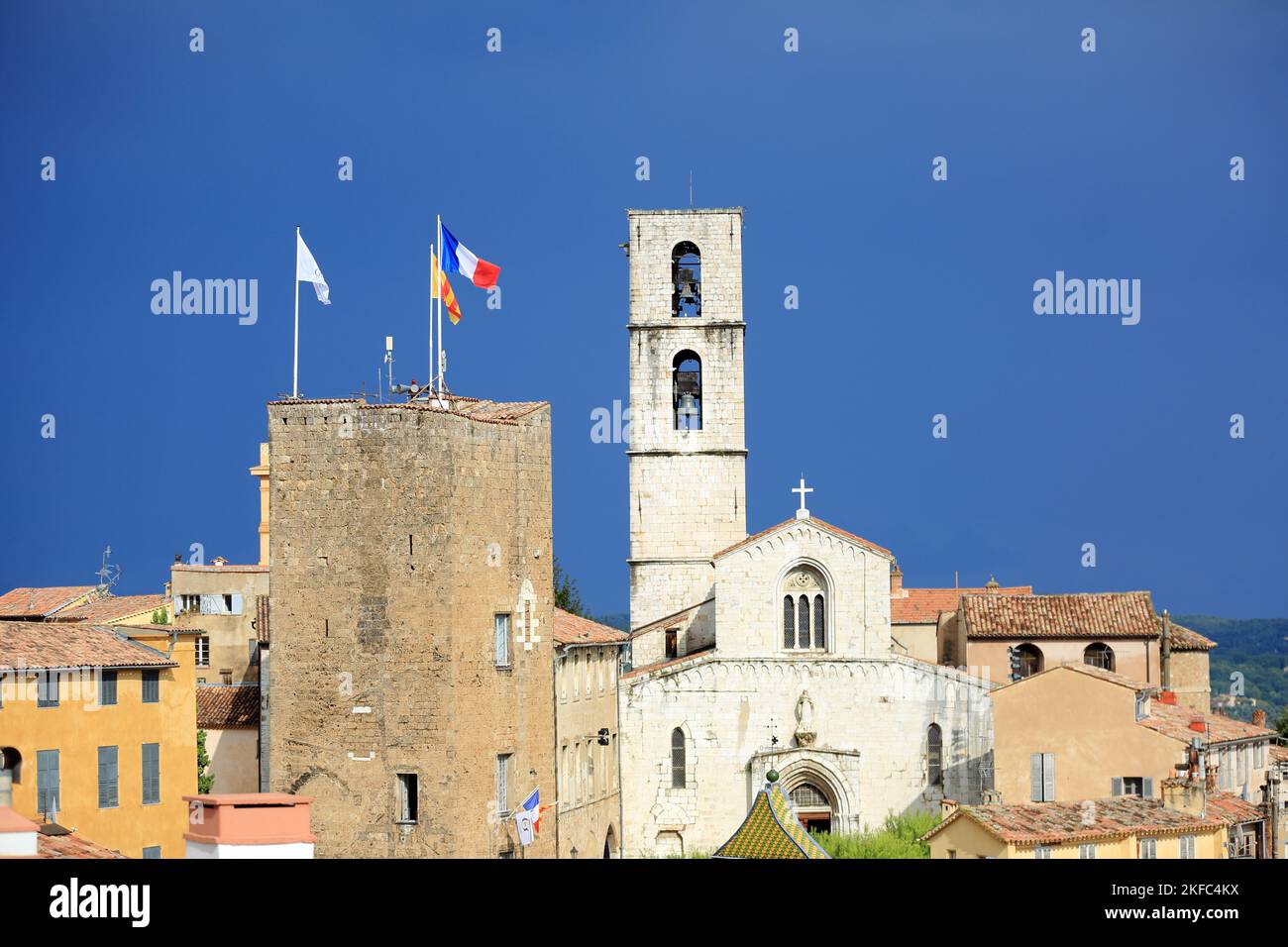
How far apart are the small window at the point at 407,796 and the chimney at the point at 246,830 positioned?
55.5 feet

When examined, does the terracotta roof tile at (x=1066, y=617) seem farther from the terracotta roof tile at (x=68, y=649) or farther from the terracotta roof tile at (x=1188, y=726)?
the terracotta roof tile at (x=68, y=649)

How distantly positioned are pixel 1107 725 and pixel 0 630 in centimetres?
2683

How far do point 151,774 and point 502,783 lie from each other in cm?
801

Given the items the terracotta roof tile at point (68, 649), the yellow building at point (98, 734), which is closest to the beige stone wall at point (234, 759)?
the yellow building at point (98, 734)

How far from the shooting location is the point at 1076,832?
3794 centimetres

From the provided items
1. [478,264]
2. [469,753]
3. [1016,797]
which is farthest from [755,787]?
[478,264]

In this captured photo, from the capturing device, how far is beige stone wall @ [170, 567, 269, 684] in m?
65.9

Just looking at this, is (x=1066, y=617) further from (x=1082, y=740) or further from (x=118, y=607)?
(x=118, y=607)

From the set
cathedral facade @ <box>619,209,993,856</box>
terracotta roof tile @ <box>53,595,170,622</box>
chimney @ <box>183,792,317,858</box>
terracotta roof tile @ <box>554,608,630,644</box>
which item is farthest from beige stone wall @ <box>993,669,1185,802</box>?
terracotta roof tile @ <box>53,595,170,622</box>

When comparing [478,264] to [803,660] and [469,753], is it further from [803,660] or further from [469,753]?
[803,660]

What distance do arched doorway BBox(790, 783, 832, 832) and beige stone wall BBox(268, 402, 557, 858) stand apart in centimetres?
1420

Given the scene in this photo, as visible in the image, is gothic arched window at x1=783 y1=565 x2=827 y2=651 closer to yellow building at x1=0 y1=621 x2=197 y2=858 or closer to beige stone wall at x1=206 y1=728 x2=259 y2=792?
beige stone wall at x1=206 y1=728 x2=259 y2=792

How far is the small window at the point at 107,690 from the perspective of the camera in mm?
42375
